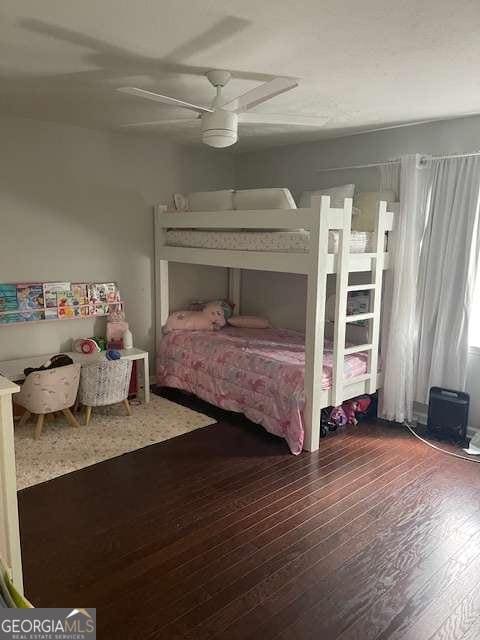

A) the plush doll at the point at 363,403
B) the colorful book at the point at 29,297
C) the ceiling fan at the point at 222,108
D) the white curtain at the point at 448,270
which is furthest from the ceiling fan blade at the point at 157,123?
the plush doll at the point at 363,403

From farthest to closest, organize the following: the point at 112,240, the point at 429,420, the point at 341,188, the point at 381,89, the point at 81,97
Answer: the point at 112,240, the point at 341,188, the point at 429,420, the point at 81,97, the point at 381,89

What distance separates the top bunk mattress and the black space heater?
1289mm

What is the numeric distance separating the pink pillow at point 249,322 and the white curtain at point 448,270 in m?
1.65

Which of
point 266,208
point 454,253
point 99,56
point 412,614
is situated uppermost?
point 99,56

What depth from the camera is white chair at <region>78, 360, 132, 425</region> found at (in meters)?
3.69

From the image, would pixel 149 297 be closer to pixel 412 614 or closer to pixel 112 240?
pixel 112 240

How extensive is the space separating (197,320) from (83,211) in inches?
59.7

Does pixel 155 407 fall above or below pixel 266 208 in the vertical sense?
below

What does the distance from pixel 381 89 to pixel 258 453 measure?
2.58m

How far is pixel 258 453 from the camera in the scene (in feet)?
11.3

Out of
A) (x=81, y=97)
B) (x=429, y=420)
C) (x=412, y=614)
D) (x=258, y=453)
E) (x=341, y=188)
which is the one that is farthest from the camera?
(x=341, y=188)

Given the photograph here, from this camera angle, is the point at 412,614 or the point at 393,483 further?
the point at 393,483

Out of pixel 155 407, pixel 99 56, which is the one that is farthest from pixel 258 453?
pixel 99 56

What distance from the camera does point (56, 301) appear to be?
4.19 meters
